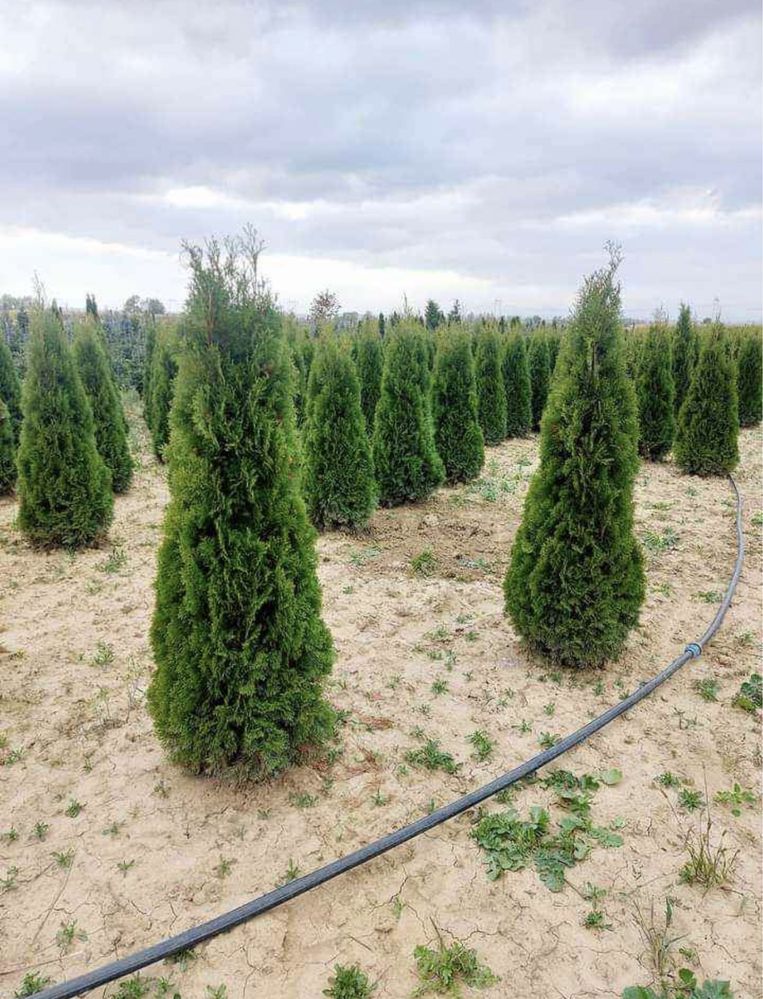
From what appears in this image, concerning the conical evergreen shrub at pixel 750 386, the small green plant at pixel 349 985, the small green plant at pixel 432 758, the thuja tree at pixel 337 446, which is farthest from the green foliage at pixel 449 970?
the conical evergreen shrub at pixel 750 386

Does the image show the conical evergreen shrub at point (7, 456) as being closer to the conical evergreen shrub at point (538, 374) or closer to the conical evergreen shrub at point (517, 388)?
the conical evergreen shrub at point (517, 388)

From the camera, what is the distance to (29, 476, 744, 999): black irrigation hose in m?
2.42

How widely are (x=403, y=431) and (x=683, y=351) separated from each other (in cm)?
1094

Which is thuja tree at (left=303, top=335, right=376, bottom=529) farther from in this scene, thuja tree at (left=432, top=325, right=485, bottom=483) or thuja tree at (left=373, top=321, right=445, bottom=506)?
thuja tree at (left=432, top=325, right=485, bottom=483)

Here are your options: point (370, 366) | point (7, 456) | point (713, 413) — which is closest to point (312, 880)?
point (7, 456)

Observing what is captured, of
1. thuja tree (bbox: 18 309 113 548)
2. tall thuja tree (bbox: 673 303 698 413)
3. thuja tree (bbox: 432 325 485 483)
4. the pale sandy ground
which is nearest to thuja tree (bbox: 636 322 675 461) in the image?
tall thuja tree (bbox: 673 303 698 413)

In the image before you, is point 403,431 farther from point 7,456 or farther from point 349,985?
point 349,985

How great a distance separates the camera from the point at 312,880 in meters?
2.86

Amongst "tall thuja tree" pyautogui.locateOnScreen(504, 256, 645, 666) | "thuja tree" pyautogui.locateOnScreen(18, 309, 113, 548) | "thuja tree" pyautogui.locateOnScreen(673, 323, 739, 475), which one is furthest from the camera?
"thuja tree" pyautogui.locateOnScreen(673, 323, 739, 475)

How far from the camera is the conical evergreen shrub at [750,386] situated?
60.2 feet

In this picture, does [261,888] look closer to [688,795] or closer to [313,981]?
[313,981]

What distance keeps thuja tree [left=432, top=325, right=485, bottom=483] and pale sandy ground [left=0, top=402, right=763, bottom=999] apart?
15.9 feet

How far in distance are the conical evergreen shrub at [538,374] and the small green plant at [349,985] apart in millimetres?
16238

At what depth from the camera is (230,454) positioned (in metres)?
3.28
